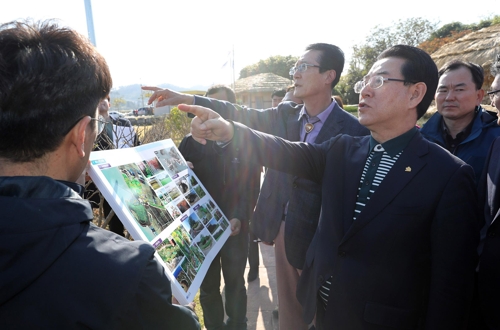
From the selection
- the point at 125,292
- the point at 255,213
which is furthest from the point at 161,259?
the point at 255,213

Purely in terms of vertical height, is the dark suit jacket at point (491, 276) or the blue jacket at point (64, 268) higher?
the blue jacket at point (64, 268)

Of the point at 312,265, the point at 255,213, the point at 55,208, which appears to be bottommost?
the point at 255,213

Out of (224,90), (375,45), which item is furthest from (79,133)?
(375,45)

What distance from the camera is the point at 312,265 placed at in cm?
199

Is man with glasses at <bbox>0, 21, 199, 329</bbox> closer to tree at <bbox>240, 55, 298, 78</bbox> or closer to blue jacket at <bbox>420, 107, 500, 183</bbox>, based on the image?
blue jacket at <bbox>420, 107, 500, 183</bbox>

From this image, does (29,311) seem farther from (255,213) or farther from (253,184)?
(253,184)

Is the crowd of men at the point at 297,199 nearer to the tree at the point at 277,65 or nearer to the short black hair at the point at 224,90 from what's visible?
the short black hair at the point at 224,90

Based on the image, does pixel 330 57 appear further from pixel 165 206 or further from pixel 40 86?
pixel 40 86

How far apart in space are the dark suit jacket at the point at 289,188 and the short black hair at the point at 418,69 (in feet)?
2.20

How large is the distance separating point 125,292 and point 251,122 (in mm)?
2243

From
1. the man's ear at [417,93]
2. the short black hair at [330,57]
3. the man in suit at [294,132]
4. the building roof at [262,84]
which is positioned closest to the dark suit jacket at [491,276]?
the man's ear at [417,93]

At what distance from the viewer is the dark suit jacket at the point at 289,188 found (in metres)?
2.49

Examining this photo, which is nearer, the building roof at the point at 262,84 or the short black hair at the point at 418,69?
the short black hair at the point at 418,69

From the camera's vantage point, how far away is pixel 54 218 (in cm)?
82
